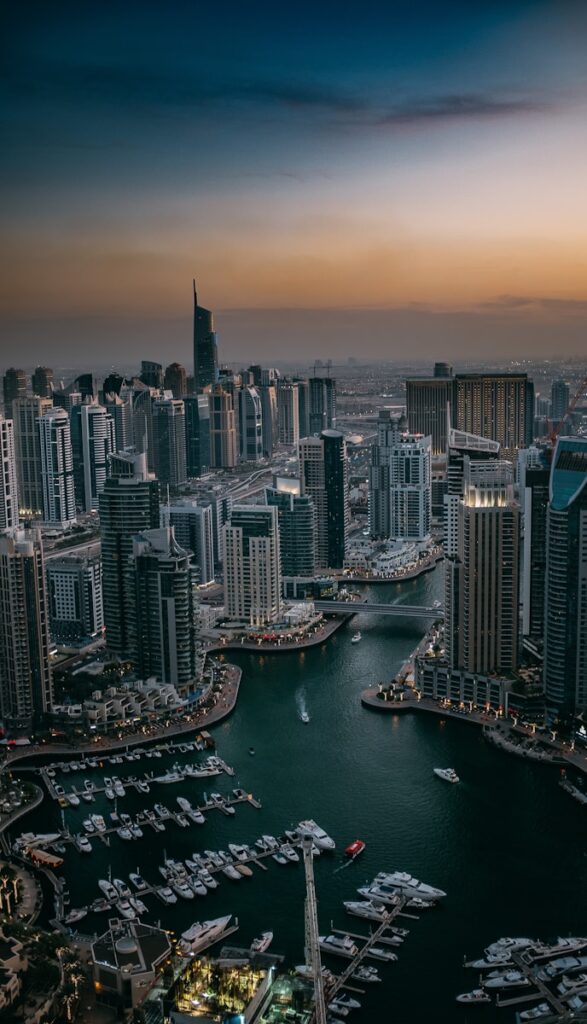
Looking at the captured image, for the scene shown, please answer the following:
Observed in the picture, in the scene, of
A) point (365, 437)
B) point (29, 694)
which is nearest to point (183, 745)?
point (29, 694)

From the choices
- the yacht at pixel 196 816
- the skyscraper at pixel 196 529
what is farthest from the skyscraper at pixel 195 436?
the yacht at pixel 196 816

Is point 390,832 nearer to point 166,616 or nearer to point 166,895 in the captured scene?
point 166,895

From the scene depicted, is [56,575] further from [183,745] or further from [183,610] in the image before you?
[183,745]

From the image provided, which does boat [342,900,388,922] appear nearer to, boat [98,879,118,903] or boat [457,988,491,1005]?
boat [457,988,491,1005]

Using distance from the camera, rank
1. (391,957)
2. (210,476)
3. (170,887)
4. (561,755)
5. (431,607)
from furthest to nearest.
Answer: (210,476) → (431,607) → (561,755) → (170,887) → (391,957)

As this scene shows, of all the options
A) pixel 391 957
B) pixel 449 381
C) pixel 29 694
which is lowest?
pixel 391 957

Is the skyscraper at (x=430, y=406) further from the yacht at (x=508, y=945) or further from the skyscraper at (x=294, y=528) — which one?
the yacht at (x=508, y=945)
